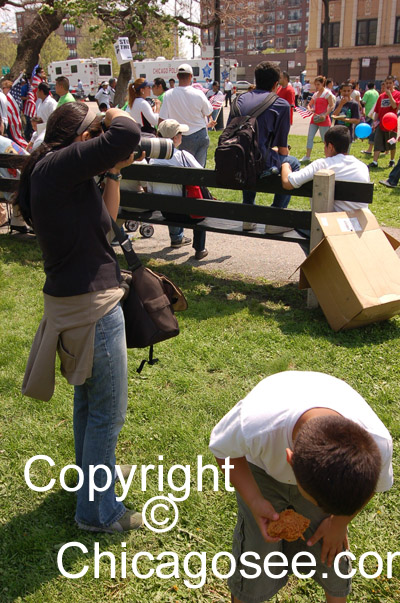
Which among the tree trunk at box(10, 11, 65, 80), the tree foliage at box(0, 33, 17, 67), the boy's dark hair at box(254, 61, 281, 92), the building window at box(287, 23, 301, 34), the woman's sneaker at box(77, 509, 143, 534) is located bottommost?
the woman's sneaker at box(77, 509, 143, 534)

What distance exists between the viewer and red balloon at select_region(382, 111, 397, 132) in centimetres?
1169

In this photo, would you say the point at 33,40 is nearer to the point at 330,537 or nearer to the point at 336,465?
the point at 330,537

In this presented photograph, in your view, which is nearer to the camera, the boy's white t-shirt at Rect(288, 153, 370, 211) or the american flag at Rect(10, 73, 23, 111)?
the boy's white t-shirt at Rect(288, 153, 370, 211)

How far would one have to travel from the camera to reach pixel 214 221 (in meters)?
6.07

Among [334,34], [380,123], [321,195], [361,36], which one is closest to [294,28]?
[334,34]

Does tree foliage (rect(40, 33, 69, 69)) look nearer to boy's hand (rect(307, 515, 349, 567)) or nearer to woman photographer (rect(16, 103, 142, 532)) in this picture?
woman photographer (rect(16, 103, 142, 532))

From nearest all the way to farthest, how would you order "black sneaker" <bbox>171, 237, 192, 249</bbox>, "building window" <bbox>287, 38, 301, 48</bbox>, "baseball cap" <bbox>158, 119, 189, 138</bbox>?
"baseball cap" <bbox>158, 119, 189, 138</bbox>
"black sneaker" <bbox>171, 237, 192, 249</bbox>
"building window" <bbox>287, 38, 301, 48</bbox>

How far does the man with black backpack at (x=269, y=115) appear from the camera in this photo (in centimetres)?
545

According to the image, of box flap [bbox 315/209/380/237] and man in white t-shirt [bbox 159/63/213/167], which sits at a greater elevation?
man in white t-shirt [bbox 159/63/213/167]

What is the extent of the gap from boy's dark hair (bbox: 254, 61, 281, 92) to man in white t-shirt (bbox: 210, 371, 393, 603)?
4326 millimetres

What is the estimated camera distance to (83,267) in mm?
2414

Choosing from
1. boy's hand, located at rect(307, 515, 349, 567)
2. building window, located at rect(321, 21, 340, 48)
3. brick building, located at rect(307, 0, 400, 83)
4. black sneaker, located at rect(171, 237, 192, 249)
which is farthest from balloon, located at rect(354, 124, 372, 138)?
building window, located at rect(321, 21, 340, 48)

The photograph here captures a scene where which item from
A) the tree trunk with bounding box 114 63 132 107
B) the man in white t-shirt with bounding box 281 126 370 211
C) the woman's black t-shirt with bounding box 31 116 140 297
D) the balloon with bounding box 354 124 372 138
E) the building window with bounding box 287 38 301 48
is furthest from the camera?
the building window with bounding box 287 38 301 48

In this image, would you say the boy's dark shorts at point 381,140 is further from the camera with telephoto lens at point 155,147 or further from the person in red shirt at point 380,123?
the camera with telephoto lens at point 155,147
